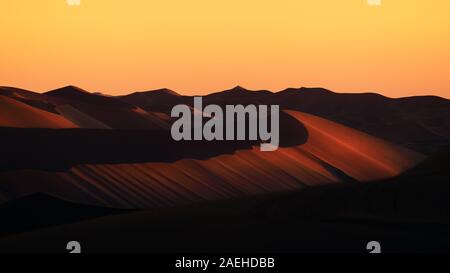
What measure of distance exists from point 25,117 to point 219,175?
1467 centimetres

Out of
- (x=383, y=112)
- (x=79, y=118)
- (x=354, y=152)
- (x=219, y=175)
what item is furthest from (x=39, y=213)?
(x=383, y=112)

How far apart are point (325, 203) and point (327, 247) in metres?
10.1

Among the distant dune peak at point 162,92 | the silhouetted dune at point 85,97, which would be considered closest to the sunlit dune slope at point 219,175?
the silhouetted dune at point 85,97

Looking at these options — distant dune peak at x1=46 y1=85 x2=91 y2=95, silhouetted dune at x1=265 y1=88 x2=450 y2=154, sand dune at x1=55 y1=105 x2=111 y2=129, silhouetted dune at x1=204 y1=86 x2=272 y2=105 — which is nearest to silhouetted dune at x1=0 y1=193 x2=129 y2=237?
sand dune at x1=55 y1=105 x2=111 y2=129

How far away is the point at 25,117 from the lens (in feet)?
237

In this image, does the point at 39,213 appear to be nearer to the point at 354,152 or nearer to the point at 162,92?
the point at 354,152

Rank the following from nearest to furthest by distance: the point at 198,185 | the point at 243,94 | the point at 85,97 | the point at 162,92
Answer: the point at 198,185
the point at 85,97
the point at 162,92
the point at 243,94

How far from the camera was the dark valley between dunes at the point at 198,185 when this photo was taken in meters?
33.2

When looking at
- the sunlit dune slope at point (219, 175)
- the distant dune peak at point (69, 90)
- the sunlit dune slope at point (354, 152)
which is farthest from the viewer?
the distant dune peak at point (69, 90)

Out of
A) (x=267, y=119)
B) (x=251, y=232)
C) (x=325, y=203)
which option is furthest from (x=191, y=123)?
(x=251, y=232)

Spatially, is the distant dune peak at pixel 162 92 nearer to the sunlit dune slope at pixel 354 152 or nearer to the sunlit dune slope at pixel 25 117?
the sunlit dune slope at pixel 354 152

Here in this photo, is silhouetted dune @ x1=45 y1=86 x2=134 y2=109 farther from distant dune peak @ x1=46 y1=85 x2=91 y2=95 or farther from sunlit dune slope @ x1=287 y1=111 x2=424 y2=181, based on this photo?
sunlit dune slope @ x1=287 y1=111 x2=424 y2=181

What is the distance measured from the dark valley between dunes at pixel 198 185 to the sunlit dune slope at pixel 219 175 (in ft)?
0.51
